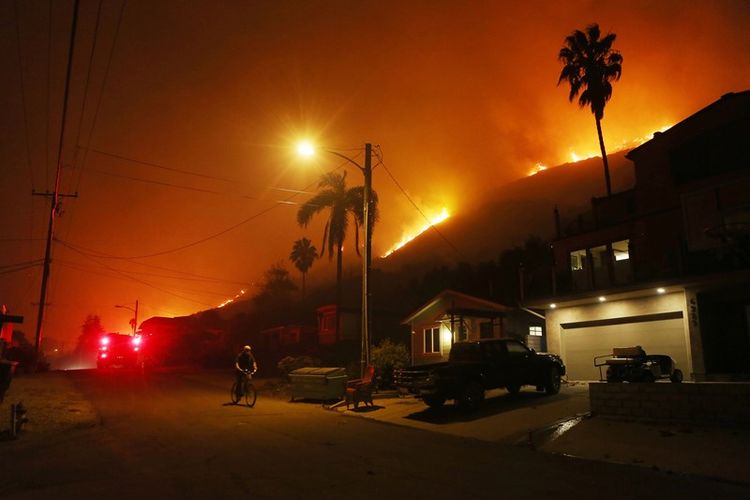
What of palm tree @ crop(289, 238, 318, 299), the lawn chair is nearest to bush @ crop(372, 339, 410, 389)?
the lawn chair

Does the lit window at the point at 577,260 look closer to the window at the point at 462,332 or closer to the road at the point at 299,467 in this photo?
the window at the point at 462,332

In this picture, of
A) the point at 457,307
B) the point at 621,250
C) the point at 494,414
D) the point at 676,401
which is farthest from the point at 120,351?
the point at 676,401

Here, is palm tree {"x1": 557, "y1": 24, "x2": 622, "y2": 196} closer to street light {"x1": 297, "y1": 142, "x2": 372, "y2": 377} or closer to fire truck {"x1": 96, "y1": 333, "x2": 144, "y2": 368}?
street light {"x1": 297, "y1": 142, "x2": 372, "y2": 377}

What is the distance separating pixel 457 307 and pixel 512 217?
137 metres

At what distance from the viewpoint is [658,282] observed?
58.7 feet

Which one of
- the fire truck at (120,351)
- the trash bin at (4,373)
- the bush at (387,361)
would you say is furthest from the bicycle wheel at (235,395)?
the fire truck at (120,351)

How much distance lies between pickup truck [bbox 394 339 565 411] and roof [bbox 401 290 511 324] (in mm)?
8646

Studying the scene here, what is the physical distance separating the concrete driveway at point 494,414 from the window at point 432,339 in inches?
491

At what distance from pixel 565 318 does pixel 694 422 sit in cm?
1230

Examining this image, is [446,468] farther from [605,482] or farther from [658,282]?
[658,282]

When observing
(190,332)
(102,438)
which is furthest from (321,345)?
(102,438)

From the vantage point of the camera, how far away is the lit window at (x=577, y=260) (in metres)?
24.2

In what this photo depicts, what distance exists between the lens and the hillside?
13675 cm

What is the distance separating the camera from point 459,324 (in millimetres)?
27984
